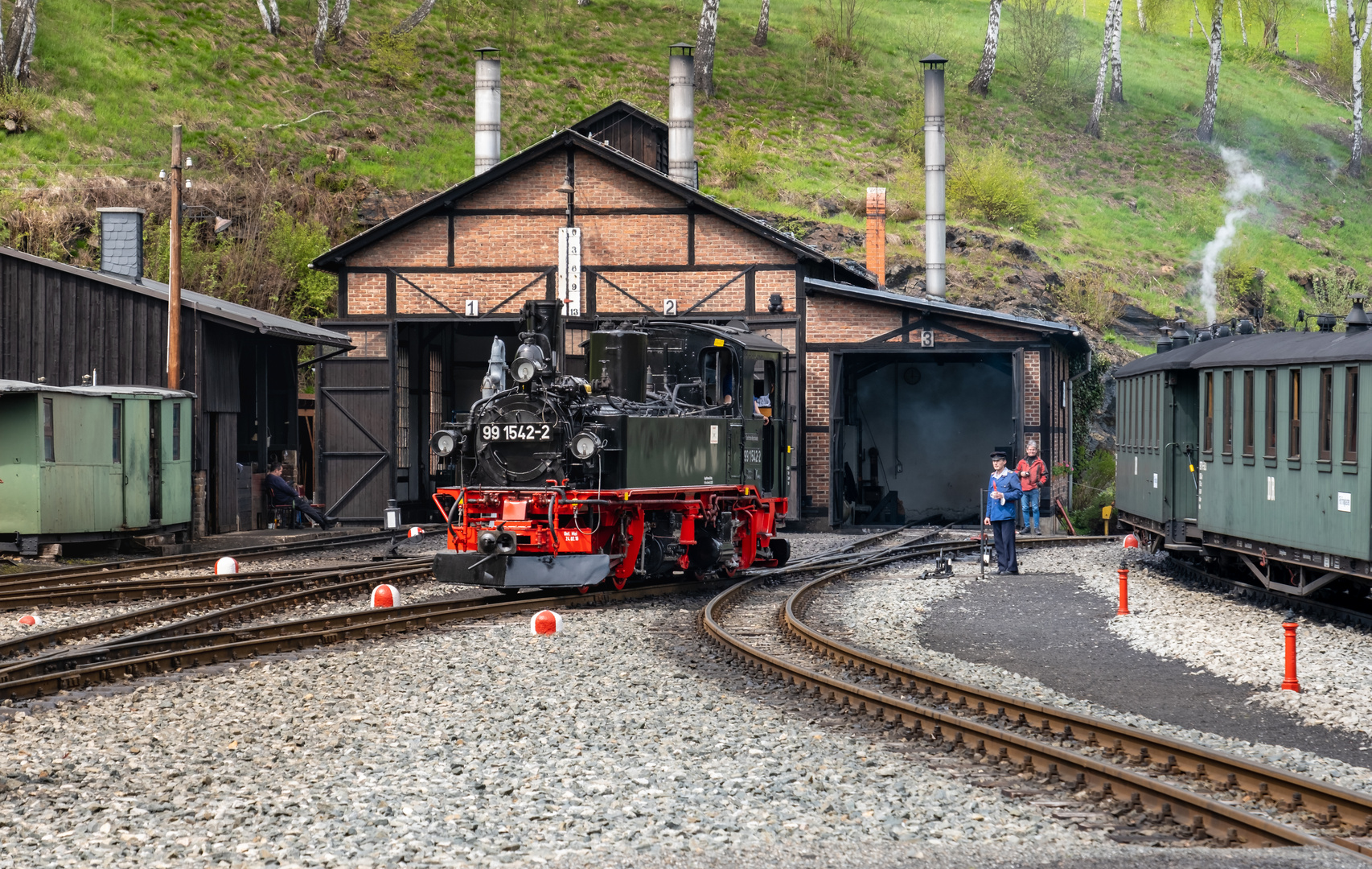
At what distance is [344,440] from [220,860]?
74.8 ft

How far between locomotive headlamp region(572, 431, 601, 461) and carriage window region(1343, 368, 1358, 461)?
283 inches

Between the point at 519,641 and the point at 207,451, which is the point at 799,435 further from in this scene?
the point at 519,641

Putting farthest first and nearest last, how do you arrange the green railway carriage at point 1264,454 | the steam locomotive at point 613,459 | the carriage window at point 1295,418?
1. the steam locomotive at point 613,459
2. the carriage window at point 1295,418
3. the green railway carriage at point 1264,454

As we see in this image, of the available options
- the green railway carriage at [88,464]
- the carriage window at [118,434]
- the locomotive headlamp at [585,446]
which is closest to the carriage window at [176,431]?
the green railway carriage at [88,464]

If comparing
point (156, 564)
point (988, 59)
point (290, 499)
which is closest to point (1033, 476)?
point (290, 499)

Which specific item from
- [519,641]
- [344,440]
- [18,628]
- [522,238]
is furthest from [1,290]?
[519,641]

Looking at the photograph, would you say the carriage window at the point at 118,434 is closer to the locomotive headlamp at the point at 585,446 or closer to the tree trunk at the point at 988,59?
the locomotive headlamp at the point at 585,446

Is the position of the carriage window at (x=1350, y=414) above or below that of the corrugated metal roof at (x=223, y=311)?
below

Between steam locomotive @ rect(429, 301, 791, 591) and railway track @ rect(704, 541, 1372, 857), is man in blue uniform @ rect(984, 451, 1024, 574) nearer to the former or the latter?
steam locomotive @ rect(429, 301, 791, 591)

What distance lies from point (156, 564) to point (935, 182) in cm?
2357

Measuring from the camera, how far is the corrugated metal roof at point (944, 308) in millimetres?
26359

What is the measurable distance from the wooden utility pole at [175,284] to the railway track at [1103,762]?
15.4 metres

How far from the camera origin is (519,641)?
12.2m

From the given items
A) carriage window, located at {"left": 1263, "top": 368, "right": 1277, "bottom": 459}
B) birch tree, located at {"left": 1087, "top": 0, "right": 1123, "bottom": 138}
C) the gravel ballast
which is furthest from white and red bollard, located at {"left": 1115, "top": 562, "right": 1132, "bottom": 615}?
birch tree, located at {"left": 1087, "top": 0, "right": 1123, "bottom": 138}
